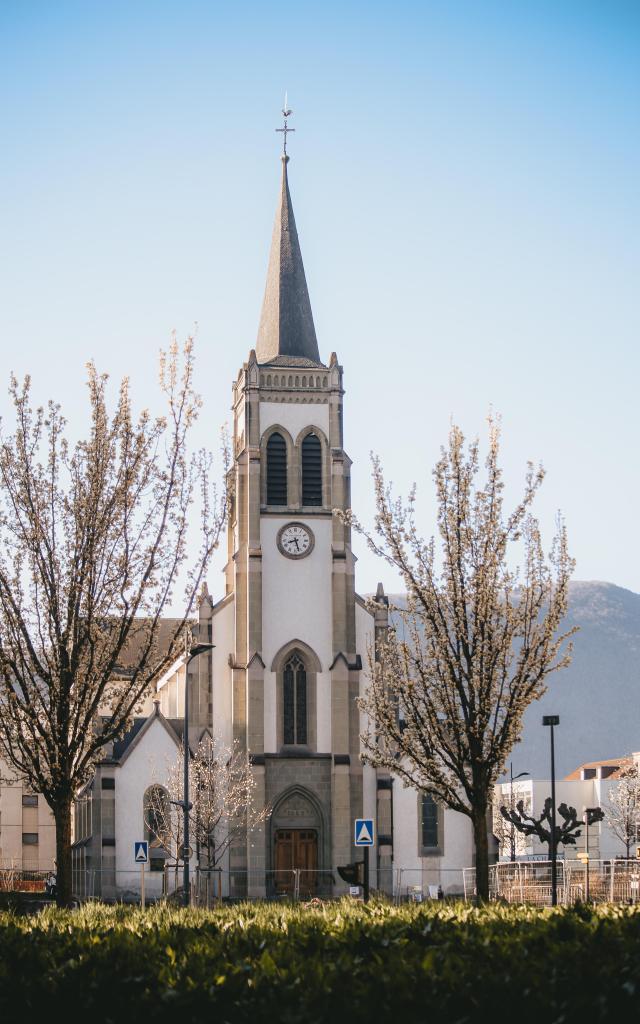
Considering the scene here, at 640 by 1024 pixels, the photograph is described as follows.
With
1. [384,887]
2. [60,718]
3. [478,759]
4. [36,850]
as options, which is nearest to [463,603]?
[478,759]

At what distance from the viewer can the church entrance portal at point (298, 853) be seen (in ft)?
206

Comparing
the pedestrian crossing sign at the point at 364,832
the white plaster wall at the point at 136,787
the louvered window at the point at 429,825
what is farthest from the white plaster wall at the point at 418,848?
the pedestrian crossing sign at the point at 364,832

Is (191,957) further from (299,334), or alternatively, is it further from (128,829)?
(299,334)

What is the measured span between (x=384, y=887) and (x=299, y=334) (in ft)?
80.5

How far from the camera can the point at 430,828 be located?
6419 centimetres

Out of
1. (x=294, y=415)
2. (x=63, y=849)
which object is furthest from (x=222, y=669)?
(x=63, y=849)

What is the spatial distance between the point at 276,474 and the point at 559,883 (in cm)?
2181

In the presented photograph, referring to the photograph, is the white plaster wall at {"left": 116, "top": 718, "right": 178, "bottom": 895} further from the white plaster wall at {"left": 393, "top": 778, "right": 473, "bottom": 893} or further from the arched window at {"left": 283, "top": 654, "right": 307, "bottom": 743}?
the white plaster wall at {"left": 393, "top": 778, "right": 473, "bottom": 893}

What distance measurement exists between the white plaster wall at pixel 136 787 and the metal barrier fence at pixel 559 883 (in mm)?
13183

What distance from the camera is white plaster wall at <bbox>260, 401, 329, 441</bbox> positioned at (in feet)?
219

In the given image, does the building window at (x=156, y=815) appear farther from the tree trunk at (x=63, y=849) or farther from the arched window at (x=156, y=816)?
the tree trunk at (x=63, y=849)

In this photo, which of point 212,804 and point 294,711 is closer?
point 212,804

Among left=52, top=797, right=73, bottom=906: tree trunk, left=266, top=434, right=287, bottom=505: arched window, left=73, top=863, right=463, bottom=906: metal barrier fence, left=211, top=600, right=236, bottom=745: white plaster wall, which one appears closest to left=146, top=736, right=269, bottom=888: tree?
left=211, top=600, right=236, bottom=745: white plaster wall

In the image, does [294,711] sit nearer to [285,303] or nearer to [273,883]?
[273,883]
